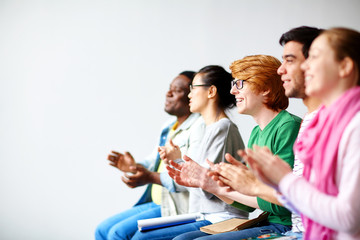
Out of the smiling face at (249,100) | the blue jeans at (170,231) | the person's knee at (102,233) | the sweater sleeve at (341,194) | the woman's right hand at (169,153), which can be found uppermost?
the smiling face at (249,100)

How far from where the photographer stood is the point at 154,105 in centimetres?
412

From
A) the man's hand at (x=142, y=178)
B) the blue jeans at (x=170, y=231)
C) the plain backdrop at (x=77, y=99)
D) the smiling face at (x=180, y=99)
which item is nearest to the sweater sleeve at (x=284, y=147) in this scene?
the blue jeans at (x=170, y=231)

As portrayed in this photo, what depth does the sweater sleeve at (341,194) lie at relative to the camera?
105 centimetres

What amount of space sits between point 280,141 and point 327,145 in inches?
25.9

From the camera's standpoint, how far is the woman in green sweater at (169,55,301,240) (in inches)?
70.1

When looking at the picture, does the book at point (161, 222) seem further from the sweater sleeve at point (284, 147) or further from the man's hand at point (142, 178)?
the sweater sleeve at point (284, 147)

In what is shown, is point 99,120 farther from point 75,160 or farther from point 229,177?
point 229,177

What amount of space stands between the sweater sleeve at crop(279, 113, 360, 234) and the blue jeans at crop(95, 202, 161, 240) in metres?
1.67

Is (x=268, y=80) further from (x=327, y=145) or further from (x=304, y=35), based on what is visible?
(x=327, y=145)

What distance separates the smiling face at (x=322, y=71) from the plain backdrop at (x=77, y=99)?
2.74 m

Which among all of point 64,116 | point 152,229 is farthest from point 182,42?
point 152,229

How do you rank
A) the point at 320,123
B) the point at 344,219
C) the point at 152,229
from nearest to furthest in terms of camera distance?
1. the point at 344,219
2. the point at 320,123
3. the point at 152,229

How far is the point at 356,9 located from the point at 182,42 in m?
1.52

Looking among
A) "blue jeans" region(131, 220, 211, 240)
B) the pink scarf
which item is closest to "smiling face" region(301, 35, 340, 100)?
the pink scarf
